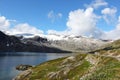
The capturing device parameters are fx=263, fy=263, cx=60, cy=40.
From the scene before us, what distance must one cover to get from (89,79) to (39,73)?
61.3m

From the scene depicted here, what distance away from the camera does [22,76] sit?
103m

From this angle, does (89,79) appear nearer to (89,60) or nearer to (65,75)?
(65,75)

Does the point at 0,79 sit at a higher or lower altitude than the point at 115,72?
lower

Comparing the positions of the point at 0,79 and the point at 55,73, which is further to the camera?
the point at 0,79

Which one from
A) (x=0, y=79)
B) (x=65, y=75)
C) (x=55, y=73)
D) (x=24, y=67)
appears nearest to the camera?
(x=65, y=75)

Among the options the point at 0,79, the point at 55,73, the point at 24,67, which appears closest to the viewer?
the point at 55,73

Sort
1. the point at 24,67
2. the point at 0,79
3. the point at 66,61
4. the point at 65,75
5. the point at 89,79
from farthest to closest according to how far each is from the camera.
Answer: the point at 24,67 → the point at 0,79 → the point at 66,61 → the point at 65,75 → the point at 89,79

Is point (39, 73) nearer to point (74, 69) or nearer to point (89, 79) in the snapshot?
point (74, 69)

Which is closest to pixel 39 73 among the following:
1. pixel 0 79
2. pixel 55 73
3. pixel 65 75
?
pixel 55 73

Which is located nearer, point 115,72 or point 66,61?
point 115,72

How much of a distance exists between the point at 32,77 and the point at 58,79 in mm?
14823

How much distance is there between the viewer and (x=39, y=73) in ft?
306

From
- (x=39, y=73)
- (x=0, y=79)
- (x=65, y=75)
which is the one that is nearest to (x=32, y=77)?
(x=39, y=73)

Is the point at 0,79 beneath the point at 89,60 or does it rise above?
beneath
